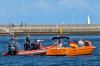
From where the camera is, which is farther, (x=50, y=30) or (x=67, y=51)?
(x=50, y=30)

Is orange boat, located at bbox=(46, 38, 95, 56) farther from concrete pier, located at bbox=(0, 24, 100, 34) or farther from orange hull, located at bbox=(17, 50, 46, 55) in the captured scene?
concrete pier, located at bbox=(0, 24, 100, 34)

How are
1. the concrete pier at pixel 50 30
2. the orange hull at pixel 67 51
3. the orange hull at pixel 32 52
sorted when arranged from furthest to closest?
the concrete pier at pixel 50 30
the orange hull at pixel 67 51
the orange hull at pixel 32 52

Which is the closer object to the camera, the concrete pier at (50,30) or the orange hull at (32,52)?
the orange hull at (32,52)

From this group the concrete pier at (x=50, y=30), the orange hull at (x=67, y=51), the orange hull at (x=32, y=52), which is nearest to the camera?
the orange hull at (x=32, y=52)

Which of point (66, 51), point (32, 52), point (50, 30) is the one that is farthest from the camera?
point (50, 30)

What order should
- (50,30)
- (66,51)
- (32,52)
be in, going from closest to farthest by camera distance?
(32,52)
(66,51)
(50,30)

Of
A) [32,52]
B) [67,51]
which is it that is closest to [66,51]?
[67,51]

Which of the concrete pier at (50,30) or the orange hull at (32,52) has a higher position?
the concrete pier at (50,30)

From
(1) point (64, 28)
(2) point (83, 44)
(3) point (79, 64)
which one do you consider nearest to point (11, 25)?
(1) point (64, 28)

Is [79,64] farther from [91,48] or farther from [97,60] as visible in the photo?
[91,48]

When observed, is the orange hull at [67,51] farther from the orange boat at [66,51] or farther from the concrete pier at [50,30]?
the concrete pier at [50,30]

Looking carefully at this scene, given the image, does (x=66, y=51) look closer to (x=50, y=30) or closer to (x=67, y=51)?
(x=67, y=51)

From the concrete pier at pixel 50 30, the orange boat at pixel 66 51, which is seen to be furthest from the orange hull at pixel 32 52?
the concrete pier at pixel 50 30

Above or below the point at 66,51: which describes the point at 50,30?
above
